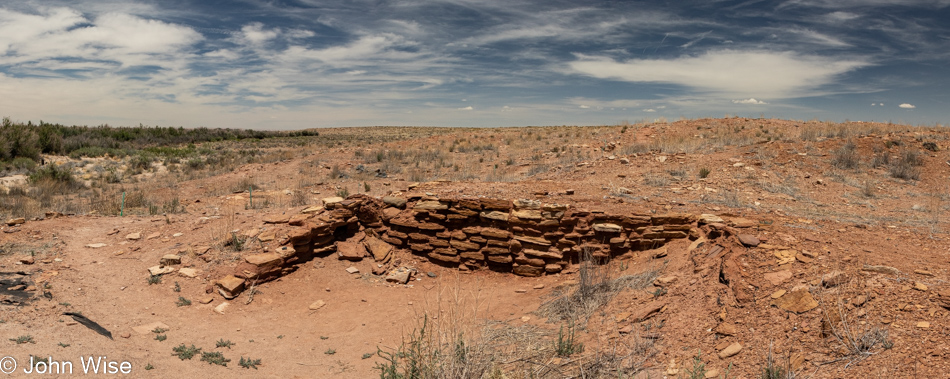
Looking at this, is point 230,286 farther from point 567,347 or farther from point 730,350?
point 730,350

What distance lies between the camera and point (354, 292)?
24.3ft

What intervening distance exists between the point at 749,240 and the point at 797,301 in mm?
1357

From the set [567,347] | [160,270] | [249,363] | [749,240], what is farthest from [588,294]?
[160,270]

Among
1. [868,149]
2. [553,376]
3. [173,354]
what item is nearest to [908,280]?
[553,376]

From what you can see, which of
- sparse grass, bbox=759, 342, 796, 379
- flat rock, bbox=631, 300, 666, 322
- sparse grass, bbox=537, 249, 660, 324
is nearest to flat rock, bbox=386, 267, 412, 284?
sparse grass, bbox=537, 249, 660, 324

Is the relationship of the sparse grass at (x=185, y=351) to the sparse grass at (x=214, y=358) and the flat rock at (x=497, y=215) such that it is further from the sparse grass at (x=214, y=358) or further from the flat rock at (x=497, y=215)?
the flat rock at (x=497, y=215)

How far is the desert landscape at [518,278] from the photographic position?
410 centimetres

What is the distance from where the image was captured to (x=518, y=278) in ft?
25.3

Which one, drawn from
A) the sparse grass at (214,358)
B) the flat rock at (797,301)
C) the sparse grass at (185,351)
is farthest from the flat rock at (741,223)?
the sparse grass at (185,351)

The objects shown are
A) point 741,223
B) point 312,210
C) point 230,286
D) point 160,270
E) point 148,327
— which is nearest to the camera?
point 148,327

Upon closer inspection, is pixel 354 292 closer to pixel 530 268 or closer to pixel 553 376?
pixel 530 268

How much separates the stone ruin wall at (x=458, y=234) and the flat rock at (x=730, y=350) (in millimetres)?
2803

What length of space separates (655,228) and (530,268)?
6.87ft

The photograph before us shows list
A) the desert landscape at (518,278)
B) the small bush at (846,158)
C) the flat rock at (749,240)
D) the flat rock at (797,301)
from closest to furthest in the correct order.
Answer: the desert landscape at (518,278) → the flat rock at (797,301) → the flat rock at (749,240) → the small bush at (846,158)
